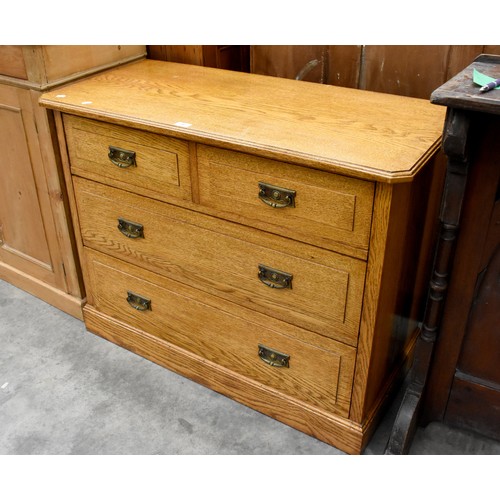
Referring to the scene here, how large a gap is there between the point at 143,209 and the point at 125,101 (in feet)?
1.22

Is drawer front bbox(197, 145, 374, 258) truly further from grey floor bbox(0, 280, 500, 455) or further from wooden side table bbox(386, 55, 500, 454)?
grey floor bbox(0, 280, 500, 455)

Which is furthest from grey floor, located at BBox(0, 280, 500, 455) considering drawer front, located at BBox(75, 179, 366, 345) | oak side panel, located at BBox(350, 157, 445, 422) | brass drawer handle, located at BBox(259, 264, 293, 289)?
brass drawer handle, located at BBox(259, 264, 293, 289)

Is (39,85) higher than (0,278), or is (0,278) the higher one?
(39,85)

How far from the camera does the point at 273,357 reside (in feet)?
6.59

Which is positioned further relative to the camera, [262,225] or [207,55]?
[207,55]

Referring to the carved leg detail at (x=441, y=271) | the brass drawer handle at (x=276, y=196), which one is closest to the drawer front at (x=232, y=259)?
the brass drawer handle at (x=276, y=196)

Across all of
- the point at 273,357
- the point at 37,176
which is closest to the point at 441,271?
the point at 273,357

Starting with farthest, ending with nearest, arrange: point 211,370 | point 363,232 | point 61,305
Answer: point 61,305 → point 211,370 → point 363,232

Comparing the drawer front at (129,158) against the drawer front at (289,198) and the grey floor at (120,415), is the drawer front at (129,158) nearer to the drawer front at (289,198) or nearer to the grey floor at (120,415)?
the drawer front at (289,198)

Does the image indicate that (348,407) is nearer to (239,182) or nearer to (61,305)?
(239,182)

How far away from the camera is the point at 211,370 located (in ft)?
7.27

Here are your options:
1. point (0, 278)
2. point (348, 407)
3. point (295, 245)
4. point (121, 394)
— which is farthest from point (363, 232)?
point (0, 278)

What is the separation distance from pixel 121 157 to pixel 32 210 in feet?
2.30

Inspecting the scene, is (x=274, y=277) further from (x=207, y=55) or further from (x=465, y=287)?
(x=207, y=55)
